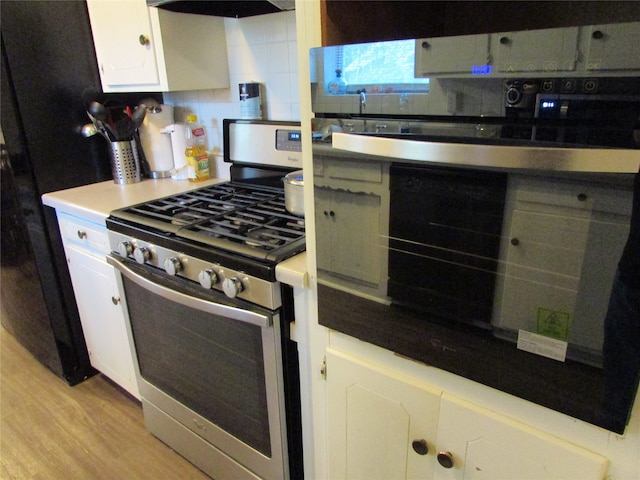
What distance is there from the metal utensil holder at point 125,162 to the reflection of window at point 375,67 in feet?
4.83

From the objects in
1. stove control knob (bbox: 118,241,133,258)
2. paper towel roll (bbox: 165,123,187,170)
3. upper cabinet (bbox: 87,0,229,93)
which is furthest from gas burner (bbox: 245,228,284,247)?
paper towel roll (bbox: 165,123,187,170)

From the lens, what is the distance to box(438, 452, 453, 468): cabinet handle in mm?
968

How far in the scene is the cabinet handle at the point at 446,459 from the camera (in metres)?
0.97

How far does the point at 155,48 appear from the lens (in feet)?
5.60

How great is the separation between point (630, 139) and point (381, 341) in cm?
60

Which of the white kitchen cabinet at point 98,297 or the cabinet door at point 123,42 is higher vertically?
the cabinet door at point 123,42

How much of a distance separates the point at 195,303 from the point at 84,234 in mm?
793

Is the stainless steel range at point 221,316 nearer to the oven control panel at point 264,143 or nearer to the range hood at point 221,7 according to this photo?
the oven control panel at point 264,143

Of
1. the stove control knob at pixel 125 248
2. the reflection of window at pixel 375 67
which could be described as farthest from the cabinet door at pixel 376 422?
the stove control knob at pixel 125 248

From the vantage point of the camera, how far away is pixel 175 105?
86.3 inches

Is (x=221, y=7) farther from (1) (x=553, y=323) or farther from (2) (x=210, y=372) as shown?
(1) (x=553, y=323)

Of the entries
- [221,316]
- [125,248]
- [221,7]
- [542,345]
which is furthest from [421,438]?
[221,7]

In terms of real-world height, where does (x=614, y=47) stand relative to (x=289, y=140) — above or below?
above

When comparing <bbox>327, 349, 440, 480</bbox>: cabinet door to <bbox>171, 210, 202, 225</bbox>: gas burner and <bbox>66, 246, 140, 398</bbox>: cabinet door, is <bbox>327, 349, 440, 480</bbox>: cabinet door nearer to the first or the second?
<bbox>171, 210, 202, 225</bbox>: gas burner
